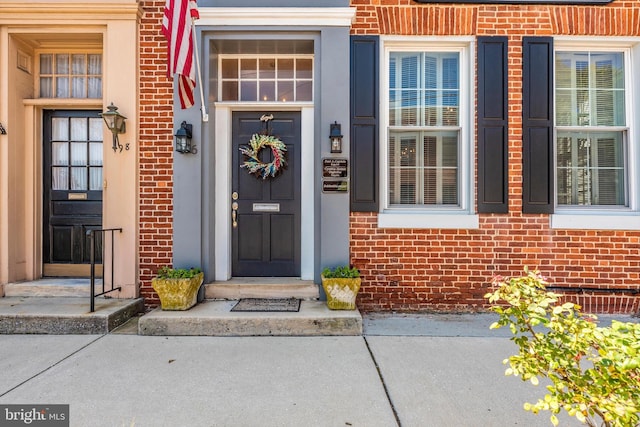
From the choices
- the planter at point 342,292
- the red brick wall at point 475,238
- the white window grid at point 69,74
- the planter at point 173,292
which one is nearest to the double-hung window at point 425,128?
the red brick wall at point 475,238

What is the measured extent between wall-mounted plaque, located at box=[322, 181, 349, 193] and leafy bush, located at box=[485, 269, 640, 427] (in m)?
2.76

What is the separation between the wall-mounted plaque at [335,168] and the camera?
15.0 feet

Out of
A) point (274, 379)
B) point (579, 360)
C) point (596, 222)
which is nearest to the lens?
point (579, 360)

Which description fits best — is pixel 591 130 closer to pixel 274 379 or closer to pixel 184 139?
pixel 274 379

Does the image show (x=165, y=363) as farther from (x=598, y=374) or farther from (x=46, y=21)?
(x=46, y=21)

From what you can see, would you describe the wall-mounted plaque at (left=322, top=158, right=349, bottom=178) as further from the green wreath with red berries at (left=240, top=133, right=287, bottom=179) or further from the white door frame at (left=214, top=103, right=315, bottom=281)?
the green wreath with red berries at (left=240, top=133, right=287, bottom=179)

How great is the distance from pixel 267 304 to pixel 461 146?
3178 millimetres

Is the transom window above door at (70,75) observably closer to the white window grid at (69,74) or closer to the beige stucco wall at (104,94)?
the white window grid at (69,74)

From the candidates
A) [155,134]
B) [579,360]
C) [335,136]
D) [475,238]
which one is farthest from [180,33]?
[579,360]

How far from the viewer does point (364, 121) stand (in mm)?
4617

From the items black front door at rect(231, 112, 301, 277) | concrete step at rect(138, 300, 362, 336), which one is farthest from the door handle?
concrete step at rect(138, 300, 362, 336)

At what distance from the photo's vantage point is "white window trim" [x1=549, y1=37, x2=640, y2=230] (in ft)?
14.9

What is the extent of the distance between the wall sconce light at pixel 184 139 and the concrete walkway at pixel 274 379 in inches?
84.9

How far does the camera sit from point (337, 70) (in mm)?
4578
